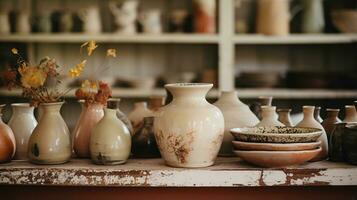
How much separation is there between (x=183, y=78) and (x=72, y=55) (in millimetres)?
851

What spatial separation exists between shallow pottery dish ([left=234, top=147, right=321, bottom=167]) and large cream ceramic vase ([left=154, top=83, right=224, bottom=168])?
97 mm

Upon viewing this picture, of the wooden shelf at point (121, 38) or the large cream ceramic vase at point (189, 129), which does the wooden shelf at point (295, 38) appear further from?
the large cream ceramic vase at point (189, 129)

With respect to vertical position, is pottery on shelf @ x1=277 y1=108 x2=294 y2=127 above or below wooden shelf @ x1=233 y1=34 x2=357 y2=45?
below

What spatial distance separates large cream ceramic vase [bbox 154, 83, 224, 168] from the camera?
1358 mm

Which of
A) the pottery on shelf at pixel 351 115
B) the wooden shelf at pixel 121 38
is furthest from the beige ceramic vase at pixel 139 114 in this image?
the wooden shelf at pixel 121 38

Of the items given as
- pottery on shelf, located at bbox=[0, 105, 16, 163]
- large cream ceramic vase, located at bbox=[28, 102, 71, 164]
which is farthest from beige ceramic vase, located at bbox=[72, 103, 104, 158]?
pottery on shelf, located at bbox=[0, 105, 16, 163]

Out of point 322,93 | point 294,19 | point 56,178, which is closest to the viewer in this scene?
point 56,178

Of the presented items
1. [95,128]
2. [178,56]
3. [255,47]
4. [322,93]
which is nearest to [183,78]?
[178,56]

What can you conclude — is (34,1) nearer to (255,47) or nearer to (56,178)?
(255,47)

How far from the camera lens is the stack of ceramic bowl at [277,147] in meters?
1.34

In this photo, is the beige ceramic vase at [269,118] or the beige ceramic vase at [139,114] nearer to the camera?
the beige ceramic vase at [269,118]

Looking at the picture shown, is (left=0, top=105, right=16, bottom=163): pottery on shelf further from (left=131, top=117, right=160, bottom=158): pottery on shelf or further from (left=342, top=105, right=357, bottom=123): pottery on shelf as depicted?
(left=342, top=105, right=357, bottom=123): pottery on shelf

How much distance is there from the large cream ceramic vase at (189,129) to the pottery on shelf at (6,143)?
410mm

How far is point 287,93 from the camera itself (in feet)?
10.5
